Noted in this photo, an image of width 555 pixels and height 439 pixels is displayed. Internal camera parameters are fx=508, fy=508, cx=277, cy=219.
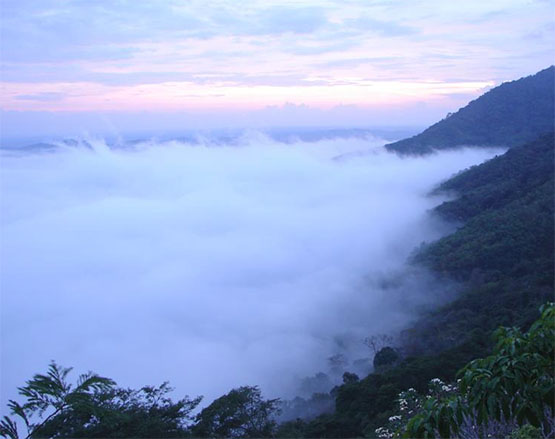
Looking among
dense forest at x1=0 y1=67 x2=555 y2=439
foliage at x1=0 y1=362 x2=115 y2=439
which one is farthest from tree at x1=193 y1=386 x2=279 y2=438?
foliage at x1=0 y1=362 x2=115 y2=439

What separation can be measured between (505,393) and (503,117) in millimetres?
70442

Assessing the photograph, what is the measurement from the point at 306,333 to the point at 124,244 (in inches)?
2010

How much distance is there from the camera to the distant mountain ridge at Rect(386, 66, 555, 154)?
63.0 m

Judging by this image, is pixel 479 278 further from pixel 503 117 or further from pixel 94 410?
pixel 503 117

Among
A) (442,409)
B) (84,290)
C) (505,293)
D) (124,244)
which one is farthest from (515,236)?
(124,244)

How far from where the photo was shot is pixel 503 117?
65750 millimetres

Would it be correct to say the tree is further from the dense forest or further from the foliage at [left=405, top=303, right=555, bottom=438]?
the foliage at [left=405, top=303, right=555, bottom=438]

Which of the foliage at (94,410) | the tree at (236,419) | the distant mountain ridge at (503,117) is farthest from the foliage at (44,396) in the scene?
the distant mountain ridge at (503,117)

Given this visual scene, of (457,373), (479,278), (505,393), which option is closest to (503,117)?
(479,278)

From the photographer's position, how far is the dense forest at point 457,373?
107 inches

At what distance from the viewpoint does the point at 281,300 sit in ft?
132

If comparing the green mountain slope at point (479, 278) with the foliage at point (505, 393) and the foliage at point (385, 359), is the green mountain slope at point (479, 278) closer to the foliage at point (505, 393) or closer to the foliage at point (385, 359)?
the foliage at point (385, 359)

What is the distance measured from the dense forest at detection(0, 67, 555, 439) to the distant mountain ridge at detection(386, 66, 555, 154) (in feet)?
53.8

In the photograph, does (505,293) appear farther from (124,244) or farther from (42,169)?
(42,169)
